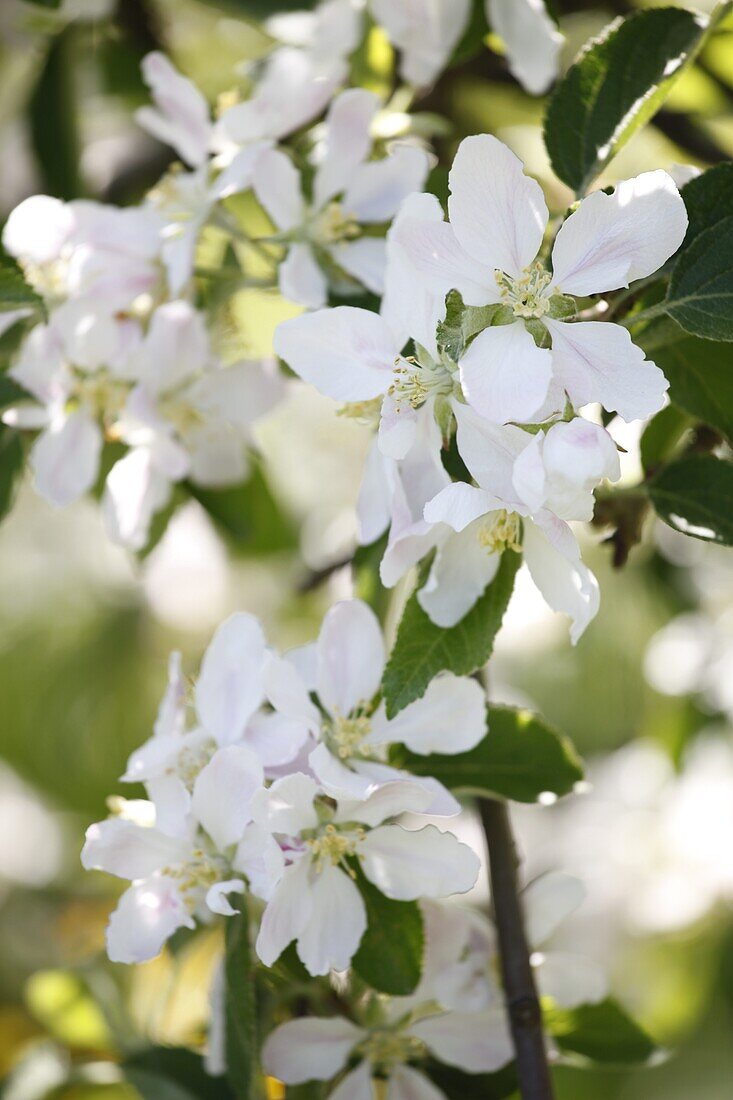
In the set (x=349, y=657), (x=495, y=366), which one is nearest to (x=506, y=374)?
(x=495, y=366)

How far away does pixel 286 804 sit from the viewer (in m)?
0.61

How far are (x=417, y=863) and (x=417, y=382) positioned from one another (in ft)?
0.80

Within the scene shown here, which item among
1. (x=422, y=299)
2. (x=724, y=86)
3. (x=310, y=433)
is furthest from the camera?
(x=310, y=433)

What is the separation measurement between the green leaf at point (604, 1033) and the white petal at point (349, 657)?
11.8 inches

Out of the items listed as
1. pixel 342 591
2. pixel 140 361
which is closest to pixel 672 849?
pixel 342 591

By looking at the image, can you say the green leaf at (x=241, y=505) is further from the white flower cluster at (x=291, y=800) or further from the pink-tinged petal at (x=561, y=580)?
the pink-tinged petal at (x=561, y=580)

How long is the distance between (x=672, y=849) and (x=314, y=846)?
1.19 metres

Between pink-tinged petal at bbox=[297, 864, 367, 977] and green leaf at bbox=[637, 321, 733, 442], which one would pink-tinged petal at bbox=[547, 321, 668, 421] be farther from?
pink-tinged petal at bbox=[297, 864, 367, 977]

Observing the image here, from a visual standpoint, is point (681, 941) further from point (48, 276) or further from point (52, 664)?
point (48, 276)

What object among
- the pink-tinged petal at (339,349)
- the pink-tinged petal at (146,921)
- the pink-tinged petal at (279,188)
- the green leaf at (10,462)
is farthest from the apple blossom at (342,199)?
the pink-tinged petal at (146,921)

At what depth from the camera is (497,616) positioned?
2.04 ft

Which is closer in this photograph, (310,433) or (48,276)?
(48,276)

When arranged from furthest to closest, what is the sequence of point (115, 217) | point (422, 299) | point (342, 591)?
1. point (342, 591)
2. point (115, 217)
3. point (422, 299)

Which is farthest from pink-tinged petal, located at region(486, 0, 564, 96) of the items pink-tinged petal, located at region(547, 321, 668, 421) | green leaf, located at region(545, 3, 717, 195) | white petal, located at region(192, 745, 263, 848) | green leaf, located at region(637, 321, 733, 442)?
white petal, located at region(192, 745, 263, 848)
